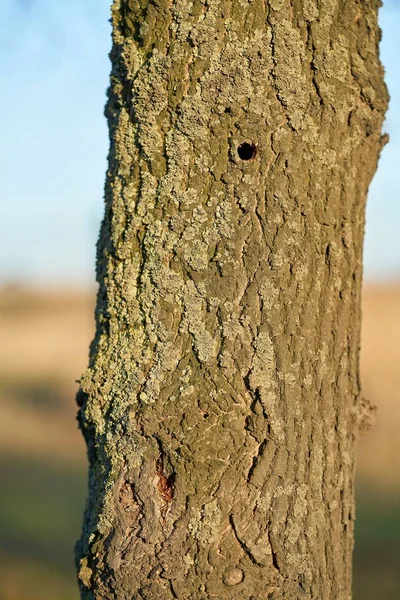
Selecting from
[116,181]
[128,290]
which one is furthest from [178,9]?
[128,290]

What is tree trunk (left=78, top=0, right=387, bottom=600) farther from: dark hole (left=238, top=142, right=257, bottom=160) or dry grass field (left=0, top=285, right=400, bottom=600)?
dry grass field (left=0, top=285, right=400, bottom=600)

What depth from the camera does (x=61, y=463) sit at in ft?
25.9

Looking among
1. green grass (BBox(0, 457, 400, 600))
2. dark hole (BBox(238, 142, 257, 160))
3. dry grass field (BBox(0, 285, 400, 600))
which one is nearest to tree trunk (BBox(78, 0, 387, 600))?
dark hole (BBox(238, 142, 257, 160))

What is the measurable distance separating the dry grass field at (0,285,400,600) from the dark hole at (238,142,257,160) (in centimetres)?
163

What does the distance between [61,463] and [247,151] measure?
6.86 m

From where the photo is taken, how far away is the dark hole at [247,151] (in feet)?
5.31

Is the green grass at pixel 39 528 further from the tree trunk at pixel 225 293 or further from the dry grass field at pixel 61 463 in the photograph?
the tree trunk at pixel 225 293

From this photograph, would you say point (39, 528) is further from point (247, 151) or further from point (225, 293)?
point (247, 151)

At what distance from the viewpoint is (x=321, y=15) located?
64.6 inches

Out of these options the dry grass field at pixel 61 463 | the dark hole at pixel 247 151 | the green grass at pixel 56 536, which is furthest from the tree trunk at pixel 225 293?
the green grass at pixel 56 536

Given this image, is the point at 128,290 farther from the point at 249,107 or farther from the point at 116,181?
the point at 249,107

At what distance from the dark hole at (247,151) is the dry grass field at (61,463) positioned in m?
1.63

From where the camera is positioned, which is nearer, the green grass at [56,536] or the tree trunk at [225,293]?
the tree trunk at [225,293]

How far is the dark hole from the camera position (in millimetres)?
1619
